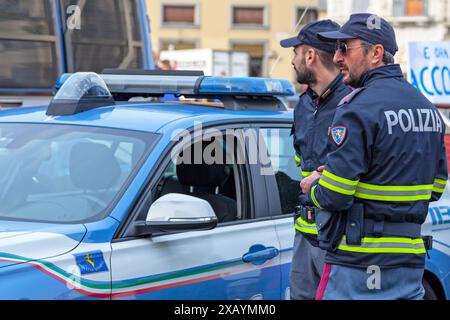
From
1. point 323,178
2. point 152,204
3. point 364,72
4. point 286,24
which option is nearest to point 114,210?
point 152,204

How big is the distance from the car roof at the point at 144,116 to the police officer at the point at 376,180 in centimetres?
84

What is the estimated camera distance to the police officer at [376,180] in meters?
3.05

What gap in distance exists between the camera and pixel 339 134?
306 centimetres

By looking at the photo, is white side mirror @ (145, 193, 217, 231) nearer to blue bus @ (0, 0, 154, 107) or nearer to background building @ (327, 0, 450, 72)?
blue bus @ (0, 0, 154, 107)

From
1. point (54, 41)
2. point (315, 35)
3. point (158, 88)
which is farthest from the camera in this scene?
point (54, 41)

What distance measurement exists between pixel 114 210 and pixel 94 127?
60 cm

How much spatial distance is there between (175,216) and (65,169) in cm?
64

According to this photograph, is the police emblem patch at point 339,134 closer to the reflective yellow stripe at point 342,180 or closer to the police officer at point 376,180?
the police officer at point 376,180

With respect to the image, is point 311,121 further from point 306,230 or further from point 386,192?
point 386,192

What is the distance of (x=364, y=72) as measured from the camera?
322 cm

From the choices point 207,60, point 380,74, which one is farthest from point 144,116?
point 207,60

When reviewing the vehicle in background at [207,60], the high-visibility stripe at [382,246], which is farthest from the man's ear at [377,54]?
the vehicle in background at [207,60]
